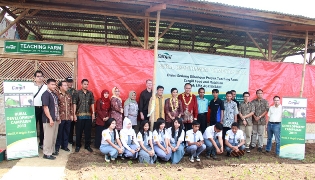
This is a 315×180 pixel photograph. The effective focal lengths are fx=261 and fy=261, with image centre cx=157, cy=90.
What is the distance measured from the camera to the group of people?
5.21 m

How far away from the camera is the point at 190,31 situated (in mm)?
8797

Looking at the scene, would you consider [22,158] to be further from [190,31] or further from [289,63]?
[289,63]

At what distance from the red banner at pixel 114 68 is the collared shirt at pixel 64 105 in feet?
2.74

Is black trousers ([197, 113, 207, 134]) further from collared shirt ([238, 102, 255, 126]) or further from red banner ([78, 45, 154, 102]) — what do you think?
red banner ([78, 45, 154, 102])

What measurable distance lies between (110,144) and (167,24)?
4.44 m

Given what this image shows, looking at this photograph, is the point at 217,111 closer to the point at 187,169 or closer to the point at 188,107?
the point at 188,107

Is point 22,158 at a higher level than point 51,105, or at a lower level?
lower

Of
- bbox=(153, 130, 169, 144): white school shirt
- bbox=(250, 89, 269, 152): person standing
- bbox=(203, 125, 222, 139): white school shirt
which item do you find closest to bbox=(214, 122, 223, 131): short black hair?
bbox=(203, 125, 222, 139): white school shirt

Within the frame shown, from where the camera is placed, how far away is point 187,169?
Answer: 16.0 feet

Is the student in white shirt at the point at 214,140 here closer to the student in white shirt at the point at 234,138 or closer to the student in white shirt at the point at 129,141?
the student in white shirt at the point at 234,138

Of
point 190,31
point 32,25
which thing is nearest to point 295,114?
point 190,31

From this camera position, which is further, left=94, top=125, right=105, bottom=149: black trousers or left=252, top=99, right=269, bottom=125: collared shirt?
left=252, top=99, right=269, bottom=125: collared shirt

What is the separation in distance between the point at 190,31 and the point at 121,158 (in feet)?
16.9

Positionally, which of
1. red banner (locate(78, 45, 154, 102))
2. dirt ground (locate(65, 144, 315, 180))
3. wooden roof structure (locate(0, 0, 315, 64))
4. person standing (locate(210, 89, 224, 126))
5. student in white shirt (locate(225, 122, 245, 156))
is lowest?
dirt ground (locate(65, 144, 315, 180))
